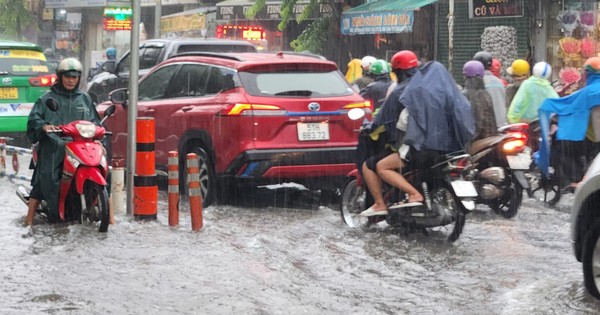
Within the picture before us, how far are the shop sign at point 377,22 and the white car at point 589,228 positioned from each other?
16.5 m

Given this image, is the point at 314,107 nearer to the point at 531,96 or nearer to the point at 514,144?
the point at 514,144

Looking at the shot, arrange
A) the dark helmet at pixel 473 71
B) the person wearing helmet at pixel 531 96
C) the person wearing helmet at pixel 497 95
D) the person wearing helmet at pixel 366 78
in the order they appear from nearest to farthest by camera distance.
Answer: the dark helmet at pixel 473 71 → the person wearing helmet at pixel 497 95 → the person wearing helmet at pixel 531 96 → the person wearing helmet at pixel 366 78

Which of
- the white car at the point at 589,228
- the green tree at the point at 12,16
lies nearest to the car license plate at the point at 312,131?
the white car at the point at 589,228

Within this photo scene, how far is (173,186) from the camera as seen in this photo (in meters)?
10.1

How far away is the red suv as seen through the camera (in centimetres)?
1145

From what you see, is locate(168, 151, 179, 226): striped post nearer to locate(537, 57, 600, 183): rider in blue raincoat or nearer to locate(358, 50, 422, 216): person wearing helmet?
locate(358, 50, 422, 216): person wearing helmet

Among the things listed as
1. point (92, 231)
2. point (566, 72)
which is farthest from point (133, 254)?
point (566, 72)

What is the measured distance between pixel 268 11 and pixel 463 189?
71.1ft

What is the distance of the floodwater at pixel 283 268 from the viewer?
275 inches

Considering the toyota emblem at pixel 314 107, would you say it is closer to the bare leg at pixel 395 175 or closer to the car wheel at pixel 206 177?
the car wheel at pixel 206 177

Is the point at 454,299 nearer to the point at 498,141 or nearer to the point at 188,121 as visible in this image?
the point at 498,141

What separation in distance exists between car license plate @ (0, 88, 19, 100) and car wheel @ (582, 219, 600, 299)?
475 inches

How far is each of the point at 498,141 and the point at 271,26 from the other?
2117 centimetres

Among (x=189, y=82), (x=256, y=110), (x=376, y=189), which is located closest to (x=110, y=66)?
(x=189, y=82)
